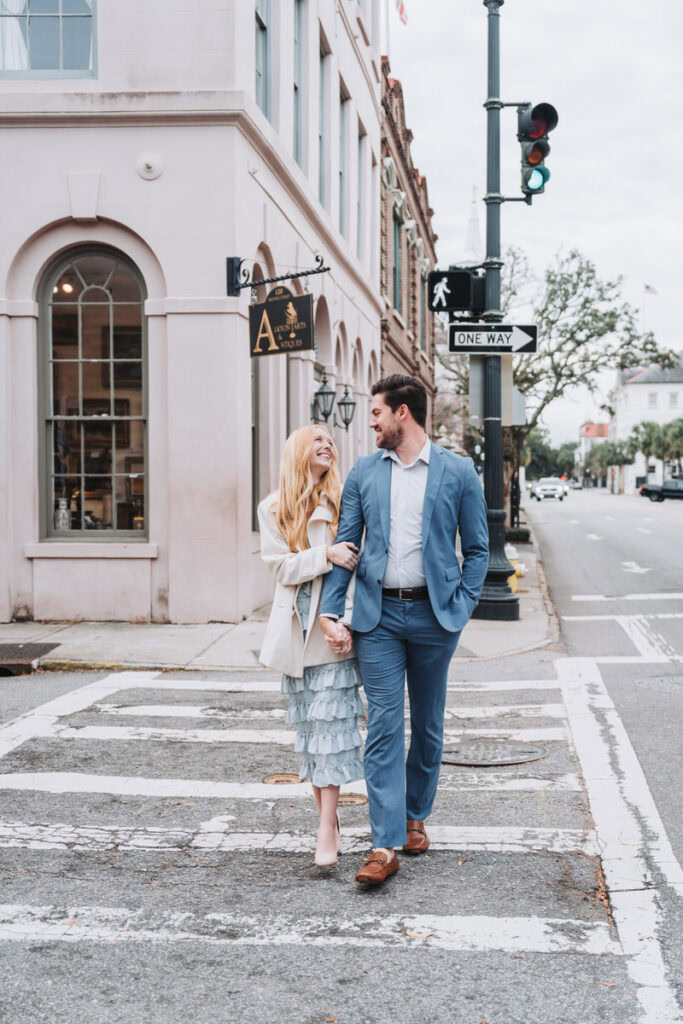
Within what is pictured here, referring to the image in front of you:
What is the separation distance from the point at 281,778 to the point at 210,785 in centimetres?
41

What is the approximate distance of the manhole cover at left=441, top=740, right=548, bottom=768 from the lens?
623 centimetres

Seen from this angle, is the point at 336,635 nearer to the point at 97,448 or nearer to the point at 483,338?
the point at 483,338

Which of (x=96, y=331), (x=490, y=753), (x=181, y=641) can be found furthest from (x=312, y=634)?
(x=96, y=331)

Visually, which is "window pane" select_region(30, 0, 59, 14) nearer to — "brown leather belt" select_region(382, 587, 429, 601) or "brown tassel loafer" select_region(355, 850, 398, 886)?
"brown leather belt" select_region(382, 587, 429, 601)

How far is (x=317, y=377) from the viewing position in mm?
18750

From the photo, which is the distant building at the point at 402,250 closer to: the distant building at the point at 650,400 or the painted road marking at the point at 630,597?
the painted road marking at the point at 630,597

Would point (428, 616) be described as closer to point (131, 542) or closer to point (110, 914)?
point (110, 914)

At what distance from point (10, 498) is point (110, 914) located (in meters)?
8.80

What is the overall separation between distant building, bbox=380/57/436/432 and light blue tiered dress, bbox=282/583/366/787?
16988 mm

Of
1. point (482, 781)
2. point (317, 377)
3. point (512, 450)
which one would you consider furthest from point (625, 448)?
point (482, 781)

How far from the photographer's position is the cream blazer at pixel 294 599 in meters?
4.48

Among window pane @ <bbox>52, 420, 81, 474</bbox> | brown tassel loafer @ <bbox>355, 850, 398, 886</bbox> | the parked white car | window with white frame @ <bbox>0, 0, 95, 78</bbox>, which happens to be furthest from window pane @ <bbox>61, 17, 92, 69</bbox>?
the parked white car

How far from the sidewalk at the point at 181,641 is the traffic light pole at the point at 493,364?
55cm

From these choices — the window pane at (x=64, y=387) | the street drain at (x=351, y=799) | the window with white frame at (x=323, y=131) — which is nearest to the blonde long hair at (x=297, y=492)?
the street drain at (x=351, y=799)
